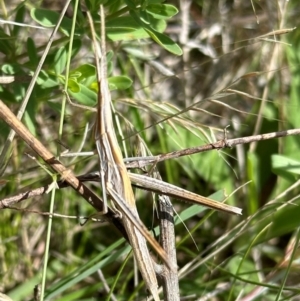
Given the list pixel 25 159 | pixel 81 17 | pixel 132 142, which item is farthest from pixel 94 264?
pixel 81 17

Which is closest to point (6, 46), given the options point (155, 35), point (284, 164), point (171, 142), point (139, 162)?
point (155, 35)

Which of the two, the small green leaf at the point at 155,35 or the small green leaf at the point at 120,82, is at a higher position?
the small green leaf at the point at 155,35

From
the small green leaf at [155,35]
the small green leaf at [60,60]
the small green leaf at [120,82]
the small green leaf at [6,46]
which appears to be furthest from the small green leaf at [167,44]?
the small green leaf at [6,46]

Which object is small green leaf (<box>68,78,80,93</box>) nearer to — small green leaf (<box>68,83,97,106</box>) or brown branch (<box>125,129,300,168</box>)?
small green leaf (<box>68,83,97,106</box>)

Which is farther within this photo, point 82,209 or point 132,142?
point 82,209

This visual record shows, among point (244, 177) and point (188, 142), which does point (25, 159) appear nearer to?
point (188, 142)

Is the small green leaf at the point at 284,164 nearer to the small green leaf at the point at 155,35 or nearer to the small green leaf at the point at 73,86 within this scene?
the small green leaf at the point at 155,35

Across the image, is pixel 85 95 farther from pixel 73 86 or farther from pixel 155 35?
pixel 155 35
